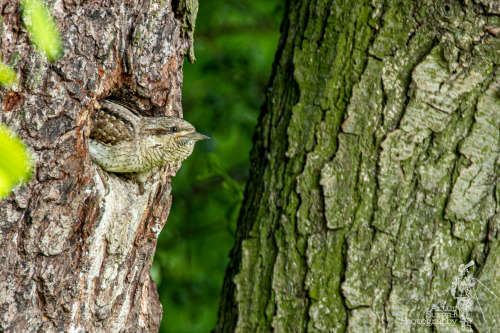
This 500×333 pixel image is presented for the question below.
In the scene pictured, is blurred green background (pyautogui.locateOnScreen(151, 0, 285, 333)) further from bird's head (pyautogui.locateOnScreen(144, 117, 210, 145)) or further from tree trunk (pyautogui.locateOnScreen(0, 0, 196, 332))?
tree trunk (pyautogui.locateOnScreen(0, 0, 196, 332))

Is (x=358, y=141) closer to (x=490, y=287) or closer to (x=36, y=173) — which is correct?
(x=490, y=287)

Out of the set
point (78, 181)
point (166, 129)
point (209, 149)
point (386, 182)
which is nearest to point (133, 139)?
point (166, 129)

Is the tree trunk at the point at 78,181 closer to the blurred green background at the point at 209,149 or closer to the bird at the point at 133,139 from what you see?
the bird at the point at 133,139

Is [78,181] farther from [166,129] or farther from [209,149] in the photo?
[209,149]

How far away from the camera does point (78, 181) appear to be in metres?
2.55

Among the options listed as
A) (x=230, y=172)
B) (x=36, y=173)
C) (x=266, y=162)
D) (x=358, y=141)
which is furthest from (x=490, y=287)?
(x=230, y=172)

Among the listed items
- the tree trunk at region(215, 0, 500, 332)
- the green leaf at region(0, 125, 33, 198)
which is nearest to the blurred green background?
the tree trunk at region(215, 0, 500, 332)

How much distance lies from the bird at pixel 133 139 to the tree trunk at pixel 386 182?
0.69 meters

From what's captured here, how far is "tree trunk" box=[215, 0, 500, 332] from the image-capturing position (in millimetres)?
3029

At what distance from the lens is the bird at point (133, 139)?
9.83 ft

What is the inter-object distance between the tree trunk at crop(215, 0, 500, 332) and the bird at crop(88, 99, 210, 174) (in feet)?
2.25

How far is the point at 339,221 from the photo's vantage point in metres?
3.15

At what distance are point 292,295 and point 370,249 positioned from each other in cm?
55

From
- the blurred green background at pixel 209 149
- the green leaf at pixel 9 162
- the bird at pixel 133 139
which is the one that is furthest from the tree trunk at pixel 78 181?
the blurred green background at pixel 209 149
